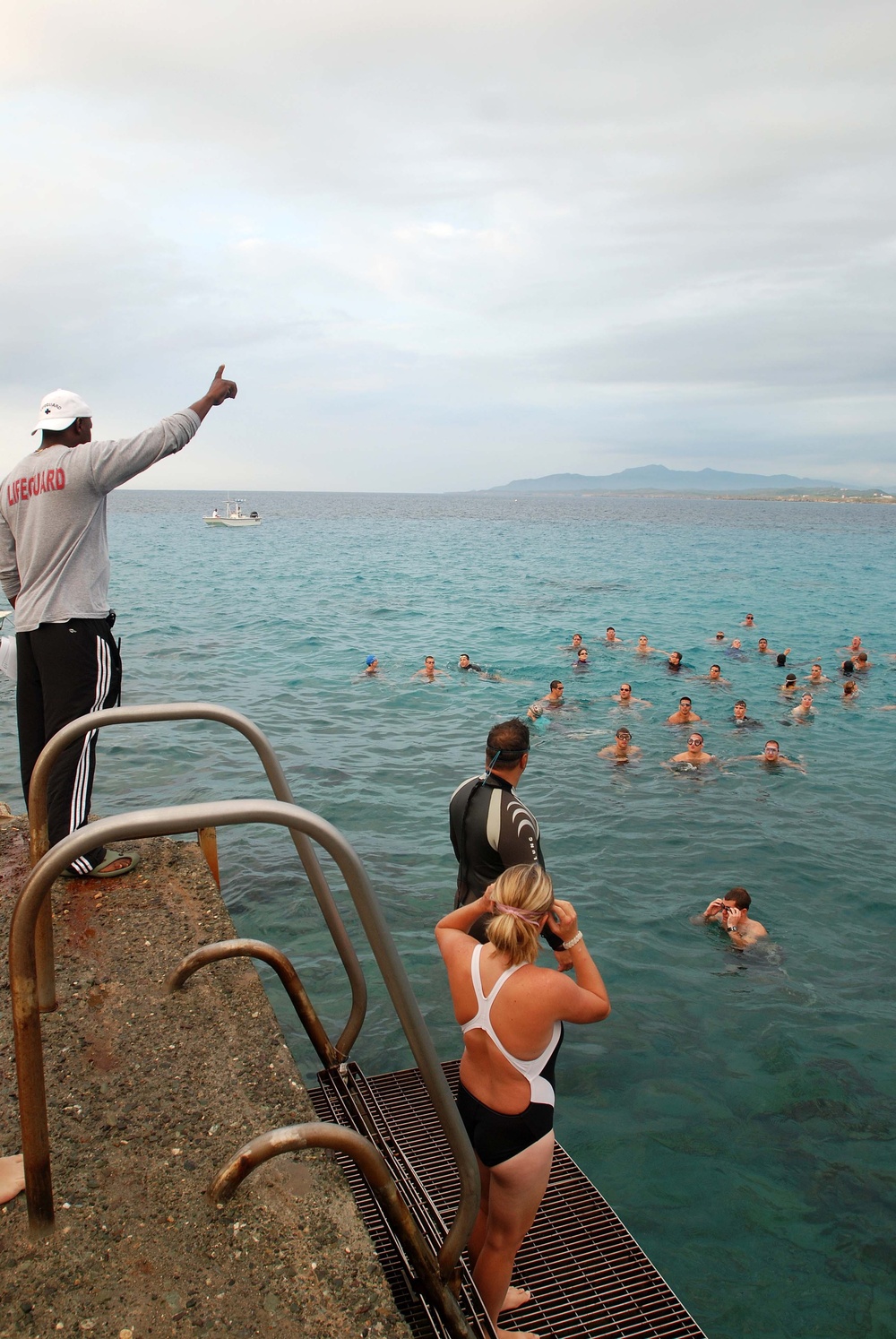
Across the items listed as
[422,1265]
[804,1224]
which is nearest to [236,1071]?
[422,1265]

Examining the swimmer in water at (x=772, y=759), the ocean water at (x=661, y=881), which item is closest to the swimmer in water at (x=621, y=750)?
the ocean water at (x=661, y=881)

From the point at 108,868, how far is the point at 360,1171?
258 centimetres

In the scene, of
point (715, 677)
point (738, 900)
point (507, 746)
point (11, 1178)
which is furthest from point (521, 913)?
point (715, 677)

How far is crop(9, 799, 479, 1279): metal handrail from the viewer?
81.2 inches

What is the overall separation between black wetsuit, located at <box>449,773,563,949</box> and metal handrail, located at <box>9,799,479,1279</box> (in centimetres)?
185

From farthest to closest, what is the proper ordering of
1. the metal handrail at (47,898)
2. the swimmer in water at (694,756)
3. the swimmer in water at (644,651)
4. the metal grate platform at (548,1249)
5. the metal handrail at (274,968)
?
the swimmer in water at (644,651) → the swimmer in water at (694,756) → the metal grate platform at (548,1249) → the metal handrail at (274,968) → the metal handrail at (47,898)

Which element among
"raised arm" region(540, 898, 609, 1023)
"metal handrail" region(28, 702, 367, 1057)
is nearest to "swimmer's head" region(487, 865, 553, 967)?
"raised arm" region(540, 898, 609, 1023)

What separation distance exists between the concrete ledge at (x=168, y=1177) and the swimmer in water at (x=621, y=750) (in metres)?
10.4

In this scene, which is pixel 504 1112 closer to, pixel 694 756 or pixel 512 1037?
pixel 512 1037

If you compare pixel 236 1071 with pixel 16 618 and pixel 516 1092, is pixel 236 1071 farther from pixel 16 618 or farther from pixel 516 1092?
pixel 16 618

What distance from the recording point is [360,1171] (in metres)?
2.54

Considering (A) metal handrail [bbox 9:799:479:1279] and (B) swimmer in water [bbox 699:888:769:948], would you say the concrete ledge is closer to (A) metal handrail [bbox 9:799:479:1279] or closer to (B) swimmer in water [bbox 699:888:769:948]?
(A) metal handrail [bbox 9:799:479:1279]

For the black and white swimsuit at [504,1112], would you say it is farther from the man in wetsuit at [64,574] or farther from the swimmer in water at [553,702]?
the swimmer in water at [553,702]

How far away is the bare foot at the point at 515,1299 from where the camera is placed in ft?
12.1
